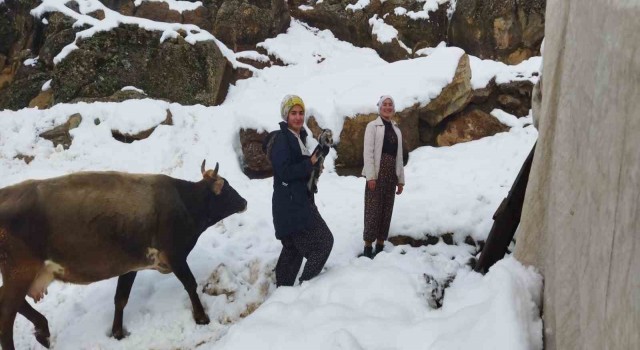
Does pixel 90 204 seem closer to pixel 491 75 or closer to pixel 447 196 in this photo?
pixel 447 196

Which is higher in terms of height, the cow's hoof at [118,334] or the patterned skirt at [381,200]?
the patterned skirt at [381,200]

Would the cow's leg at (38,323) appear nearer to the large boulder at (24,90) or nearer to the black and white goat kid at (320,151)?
the black and white goat kid at (320,151)

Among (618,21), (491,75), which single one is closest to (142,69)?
(491,75)

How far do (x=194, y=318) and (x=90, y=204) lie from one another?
149 cm

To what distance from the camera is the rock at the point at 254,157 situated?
8.62 m

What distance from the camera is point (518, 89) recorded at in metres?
9.85

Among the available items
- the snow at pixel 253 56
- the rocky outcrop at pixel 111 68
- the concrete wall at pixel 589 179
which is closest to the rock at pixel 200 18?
the snow at pixel 253 56

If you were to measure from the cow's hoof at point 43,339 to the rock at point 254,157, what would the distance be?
4608 millimetres

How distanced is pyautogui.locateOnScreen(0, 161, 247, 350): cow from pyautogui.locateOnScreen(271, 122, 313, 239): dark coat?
Answer: 3.54 ft

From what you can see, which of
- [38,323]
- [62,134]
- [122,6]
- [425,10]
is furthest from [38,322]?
[425,10]

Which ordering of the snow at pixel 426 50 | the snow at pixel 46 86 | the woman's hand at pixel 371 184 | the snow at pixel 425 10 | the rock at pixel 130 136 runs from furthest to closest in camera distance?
1. the snow at pixel 425 10
2. the snow at pixel 426 50
3. the snow at pixel 46 86
4. the rock at pixel 130 136
5. the woman's hand at pixel 371 184

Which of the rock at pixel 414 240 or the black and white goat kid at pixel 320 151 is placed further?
the rock at pixel 414 240

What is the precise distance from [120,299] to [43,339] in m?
0.76

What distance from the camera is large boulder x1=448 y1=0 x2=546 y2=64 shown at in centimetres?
1458
